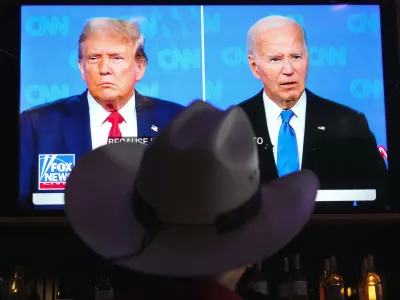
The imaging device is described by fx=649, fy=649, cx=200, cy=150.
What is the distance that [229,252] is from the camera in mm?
1089

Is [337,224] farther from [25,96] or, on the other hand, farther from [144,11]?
[25,96]

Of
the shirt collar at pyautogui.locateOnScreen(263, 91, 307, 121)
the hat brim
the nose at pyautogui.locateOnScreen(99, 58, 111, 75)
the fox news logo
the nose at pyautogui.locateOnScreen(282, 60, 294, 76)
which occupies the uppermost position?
the nose at pyautogui.locateOnScreen(99, 58, 111, 75)

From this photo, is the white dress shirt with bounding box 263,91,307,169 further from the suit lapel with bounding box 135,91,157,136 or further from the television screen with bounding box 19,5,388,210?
the suit lapel with bounding box 135,91,157,136

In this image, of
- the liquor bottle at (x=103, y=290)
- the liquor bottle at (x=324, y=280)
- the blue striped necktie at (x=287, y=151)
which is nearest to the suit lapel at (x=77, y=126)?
the liquor bottle at (x=103, y=290)

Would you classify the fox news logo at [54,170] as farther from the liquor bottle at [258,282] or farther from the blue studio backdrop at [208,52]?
the liquor bottle at [258,282]

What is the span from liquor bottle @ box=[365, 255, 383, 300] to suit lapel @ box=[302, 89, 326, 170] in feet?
1.47

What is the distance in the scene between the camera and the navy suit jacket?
2467mm

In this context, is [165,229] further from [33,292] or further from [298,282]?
[33,292]

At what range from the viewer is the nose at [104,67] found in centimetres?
252

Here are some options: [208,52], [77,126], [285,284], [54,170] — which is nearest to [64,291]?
[54,170]

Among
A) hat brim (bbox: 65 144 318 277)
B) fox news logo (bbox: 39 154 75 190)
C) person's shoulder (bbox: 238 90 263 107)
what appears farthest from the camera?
person's shoulder (bbox: 238 90 263 107)

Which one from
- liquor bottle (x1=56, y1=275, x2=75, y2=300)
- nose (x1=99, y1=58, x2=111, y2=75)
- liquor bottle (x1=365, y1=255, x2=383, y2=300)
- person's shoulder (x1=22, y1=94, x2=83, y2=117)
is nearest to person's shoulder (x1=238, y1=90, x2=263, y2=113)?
nose (x1=99, y1=58, x2=111, y2=75)

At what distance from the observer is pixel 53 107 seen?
2508 mm

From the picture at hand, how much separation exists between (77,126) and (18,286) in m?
0.65
